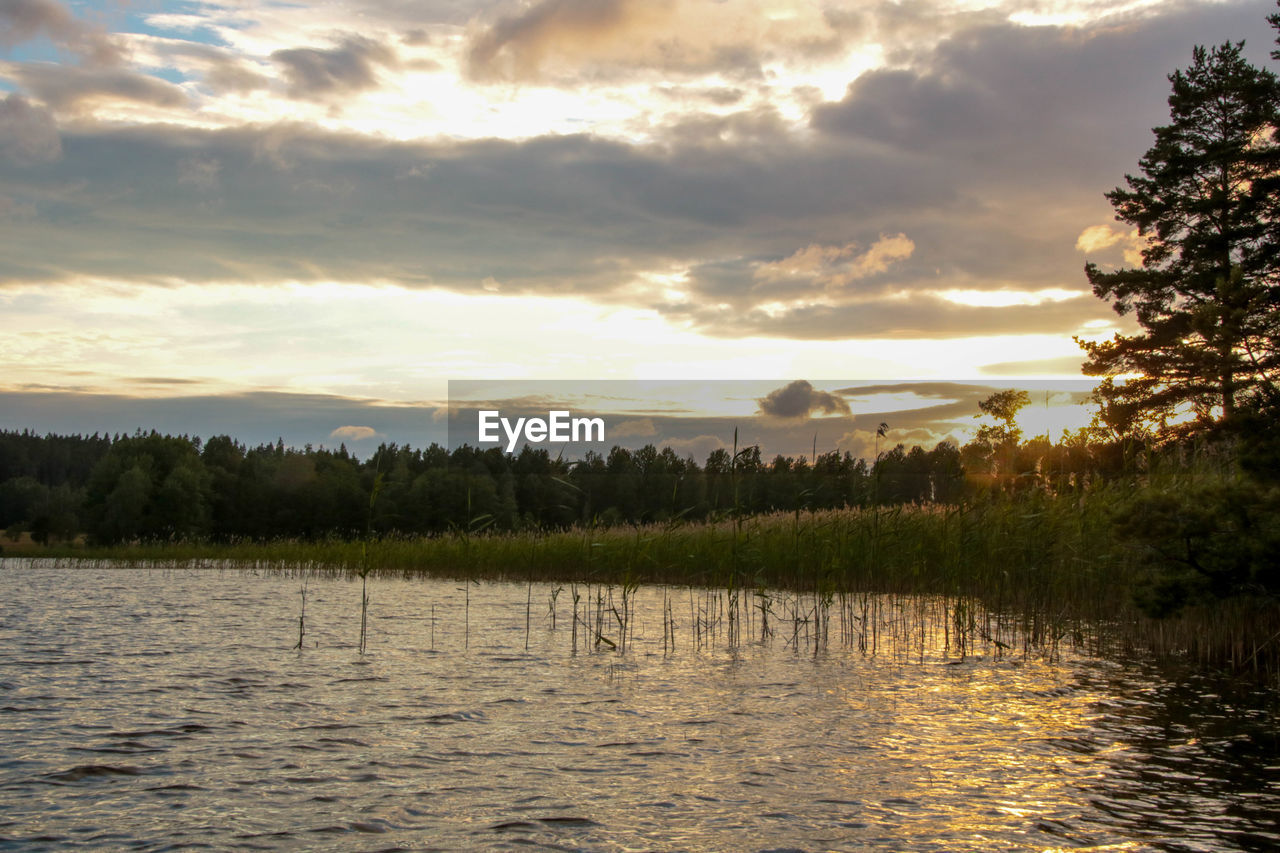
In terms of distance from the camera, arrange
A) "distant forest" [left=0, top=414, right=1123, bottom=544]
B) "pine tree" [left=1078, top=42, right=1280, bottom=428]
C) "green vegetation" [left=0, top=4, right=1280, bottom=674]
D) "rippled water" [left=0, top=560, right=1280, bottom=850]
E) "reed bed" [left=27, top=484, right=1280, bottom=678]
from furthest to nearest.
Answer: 1. "distant forest" [left=0, top=414, right=1123, bottom=544]
2. "pine tree" [left=1078, top=42, right=1280, bottom=428]
3. "reed bed" [left=27, top=484, right=1280, bottom=678]
4. "green vegetation" [left=0, top=4, right=1280, bottom=674]
5. "rippled water" [left=0, top=560, right=1280, bottom=850]

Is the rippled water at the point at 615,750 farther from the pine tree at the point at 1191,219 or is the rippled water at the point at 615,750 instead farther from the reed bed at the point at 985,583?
the pine tree at the point at 1191,219

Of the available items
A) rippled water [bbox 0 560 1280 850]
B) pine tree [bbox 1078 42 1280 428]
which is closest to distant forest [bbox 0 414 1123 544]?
pine tree [bbox 1078 42 1280 428]

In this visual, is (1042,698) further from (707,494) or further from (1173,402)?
(1173,402)

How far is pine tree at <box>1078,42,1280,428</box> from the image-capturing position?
28.9 metres

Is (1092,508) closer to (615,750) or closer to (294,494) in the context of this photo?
(615,750)

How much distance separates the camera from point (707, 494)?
14.7 meters

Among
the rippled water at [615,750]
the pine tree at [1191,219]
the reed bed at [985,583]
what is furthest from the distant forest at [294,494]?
the rippled water at [615,750]

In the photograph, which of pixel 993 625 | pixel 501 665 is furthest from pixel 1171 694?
pixel 501 665

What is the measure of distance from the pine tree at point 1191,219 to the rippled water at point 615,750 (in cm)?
2276

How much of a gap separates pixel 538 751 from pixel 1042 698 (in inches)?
212

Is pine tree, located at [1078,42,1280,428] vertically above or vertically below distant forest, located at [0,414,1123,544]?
above

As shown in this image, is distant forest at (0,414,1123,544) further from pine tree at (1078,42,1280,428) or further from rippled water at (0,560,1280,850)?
rippled water at (0,560,1280,850)

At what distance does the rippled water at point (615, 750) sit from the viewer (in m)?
5.41

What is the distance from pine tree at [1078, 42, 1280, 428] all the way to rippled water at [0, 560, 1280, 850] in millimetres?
22760
